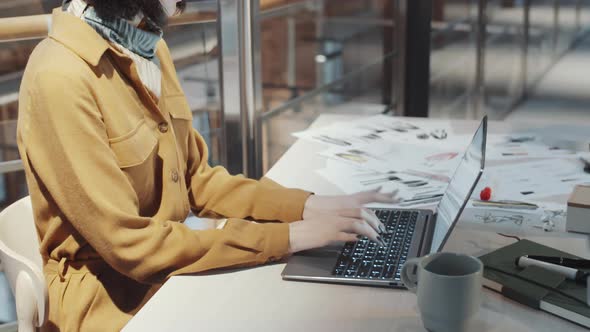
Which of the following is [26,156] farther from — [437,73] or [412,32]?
[437,73]

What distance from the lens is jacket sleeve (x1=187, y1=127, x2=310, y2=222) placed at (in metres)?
1.54

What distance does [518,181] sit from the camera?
1722mm

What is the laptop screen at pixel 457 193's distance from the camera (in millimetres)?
1309

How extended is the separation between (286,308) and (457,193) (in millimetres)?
405

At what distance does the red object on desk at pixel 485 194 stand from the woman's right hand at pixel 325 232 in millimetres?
370

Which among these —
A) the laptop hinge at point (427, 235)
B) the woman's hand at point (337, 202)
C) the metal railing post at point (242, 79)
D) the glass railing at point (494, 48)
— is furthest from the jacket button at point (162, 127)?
the glass railing at point (494, 48)

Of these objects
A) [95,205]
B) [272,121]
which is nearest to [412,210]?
[95,205]

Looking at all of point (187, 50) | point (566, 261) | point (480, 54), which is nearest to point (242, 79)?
point (187, 50)

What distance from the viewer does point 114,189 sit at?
4.18ft

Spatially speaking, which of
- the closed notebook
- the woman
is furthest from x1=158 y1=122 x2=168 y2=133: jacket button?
the closed notebook

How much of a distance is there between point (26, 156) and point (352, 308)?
0.61 meters

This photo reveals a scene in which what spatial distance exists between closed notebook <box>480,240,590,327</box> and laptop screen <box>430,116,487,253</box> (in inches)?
3.2

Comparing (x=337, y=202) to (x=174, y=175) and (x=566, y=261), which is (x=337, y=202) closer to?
(x=174, y=175)

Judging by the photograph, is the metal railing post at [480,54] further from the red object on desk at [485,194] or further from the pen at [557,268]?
the pen at [557,268]
